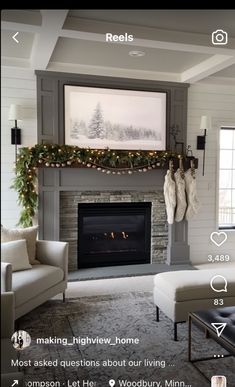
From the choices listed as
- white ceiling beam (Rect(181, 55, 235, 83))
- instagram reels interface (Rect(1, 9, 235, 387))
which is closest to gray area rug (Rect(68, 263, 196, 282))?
instagram reels interface (Rect(1, 9, 235, 387))

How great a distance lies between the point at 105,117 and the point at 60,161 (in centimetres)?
56

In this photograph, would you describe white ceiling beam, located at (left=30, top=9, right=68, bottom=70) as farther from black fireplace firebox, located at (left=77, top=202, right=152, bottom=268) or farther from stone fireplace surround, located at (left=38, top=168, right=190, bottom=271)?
black fireplace firebox, located at (left=77, top=202, right=152, bottom=268)

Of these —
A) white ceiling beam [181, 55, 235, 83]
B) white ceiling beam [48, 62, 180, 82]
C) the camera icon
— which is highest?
white ceiling beam [48, 62, 180, 82]

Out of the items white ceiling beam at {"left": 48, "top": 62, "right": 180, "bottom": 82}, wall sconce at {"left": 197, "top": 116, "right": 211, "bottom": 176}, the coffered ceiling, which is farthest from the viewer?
white ceiling beam at {"left": 48, "top": 62, "right": 180, "bottom": 82}

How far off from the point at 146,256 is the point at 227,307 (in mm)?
2002

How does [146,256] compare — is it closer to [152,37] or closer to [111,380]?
[152,37]

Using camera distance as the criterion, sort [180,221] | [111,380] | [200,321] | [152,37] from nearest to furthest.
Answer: [111,380] < [200,321] < [152,37] < [180,221]

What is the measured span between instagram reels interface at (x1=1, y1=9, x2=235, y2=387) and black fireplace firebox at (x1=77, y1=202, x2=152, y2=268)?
0.01 metres

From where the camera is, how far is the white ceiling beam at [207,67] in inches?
94.8

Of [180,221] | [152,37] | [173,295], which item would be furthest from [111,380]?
[180,221]

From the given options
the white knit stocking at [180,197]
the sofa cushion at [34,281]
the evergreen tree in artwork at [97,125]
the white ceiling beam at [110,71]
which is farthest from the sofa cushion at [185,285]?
the white ceiling beam at [110,71]

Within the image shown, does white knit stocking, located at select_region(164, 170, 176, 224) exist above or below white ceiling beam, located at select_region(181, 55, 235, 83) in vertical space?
below

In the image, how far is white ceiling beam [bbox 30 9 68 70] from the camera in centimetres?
162

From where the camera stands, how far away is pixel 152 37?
1.80 m
